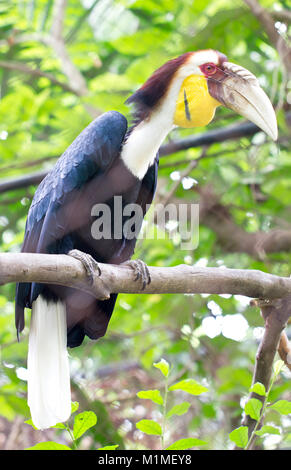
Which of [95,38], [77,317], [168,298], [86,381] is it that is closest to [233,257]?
[168,298]

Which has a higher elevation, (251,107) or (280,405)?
(251,107)

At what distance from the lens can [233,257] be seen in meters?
3.29

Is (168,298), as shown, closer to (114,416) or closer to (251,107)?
(114,416)

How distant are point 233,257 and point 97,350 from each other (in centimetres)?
122

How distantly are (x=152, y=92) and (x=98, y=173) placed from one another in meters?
0.33

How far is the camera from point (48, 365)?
2.05 meters

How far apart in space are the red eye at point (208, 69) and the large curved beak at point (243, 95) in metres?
0.02

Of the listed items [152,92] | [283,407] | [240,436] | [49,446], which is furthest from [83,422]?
[152,92]

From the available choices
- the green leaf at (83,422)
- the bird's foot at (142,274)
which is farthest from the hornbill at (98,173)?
the green leaf at (83,422)

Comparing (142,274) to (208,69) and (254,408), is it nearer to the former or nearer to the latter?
(254,408)

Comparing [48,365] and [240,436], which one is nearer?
[240,436]

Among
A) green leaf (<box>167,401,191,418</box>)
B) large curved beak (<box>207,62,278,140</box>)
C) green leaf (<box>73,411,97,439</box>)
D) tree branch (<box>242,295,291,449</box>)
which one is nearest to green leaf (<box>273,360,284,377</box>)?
tree branch (<box>242,295,291,449</box>)

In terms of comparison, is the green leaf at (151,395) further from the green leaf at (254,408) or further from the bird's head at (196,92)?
the bird's head at (196,92)

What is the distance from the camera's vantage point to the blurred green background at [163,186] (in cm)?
281
